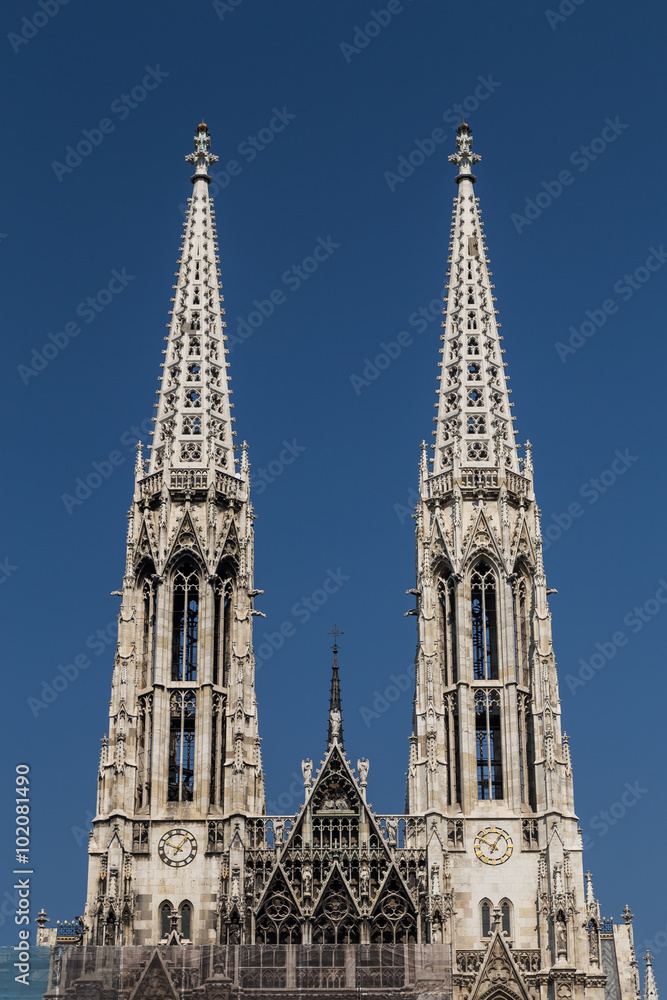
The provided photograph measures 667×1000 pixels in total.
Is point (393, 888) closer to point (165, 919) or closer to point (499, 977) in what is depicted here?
point (499, 977)

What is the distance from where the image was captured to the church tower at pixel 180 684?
63.8 meters

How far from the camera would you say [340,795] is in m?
66.1

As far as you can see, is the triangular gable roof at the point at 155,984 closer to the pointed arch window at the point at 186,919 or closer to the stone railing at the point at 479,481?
the pointed arch window at the point at 186,919

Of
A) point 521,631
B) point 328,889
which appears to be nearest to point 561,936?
point 328,889

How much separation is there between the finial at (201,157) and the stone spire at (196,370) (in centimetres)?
82

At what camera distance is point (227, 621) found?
6894 cm

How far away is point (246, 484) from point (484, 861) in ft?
56.1

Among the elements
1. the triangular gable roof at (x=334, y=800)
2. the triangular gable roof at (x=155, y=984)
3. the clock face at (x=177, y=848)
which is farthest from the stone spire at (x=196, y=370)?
the triangular gable roof at (x=155, y=984)

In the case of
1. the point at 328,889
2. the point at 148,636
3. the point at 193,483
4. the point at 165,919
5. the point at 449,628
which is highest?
the point at 193,483

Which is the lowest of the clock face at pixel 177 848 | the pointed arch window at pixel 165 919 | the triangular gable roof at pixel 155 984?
the triangular gable roof at pixel 155 984

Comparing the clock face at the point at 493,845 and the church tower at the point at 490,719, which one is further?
the clock face at the point at 493,845

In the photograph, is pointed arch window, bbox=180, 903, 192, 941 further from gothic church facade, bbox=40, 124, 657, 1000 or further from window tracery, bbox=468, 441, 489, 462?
window tracery, bbox=468, 441, 489, 462

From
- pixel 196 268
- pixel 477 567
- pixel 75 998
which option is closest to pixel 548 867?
pixel 477 567

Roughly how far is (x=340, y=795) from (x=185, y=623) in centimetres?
856
